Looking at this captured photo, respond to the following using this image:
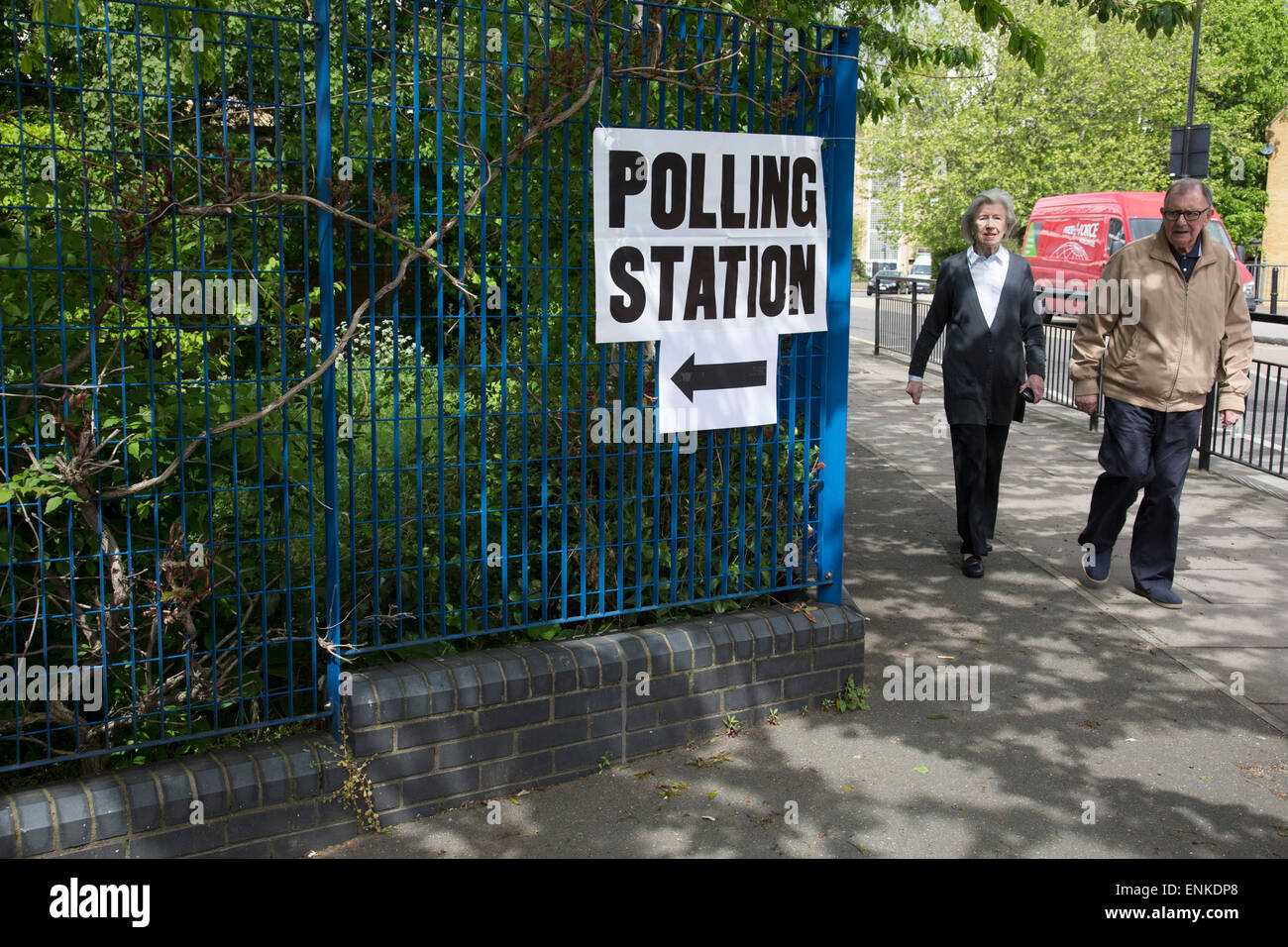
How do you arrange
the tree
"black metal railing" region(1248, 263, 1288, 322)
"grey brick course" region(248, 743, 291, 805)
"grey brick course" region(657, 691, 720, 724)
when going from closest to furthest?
"grey brick course" region(248, 743, 291, 805) < "grey brick course" region(657, 691, 720, 724) < "black metal railing" region(1248, 263, 1288, 322) < the tree

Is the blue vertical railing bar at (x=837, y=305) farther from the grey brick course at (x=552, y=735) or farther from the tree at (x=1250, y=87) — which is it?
the tree at (x=1250, y=87)

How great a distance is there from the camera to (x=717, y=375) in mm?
4926

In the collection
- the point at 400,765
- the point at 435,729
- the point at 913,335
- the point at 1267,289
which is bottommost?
the point at 400,765

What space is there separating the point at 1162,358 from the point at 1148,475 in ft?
1.99

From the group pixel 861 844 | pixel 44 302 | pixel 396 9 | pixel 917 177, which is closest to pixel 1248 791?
pixel 861 844

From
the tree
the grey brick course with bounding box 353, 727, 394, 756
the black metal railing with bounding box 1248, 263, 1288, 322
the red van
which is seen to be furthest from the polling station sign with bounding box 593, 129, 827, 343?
the tree

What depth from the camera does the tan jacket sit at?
6.33 metres

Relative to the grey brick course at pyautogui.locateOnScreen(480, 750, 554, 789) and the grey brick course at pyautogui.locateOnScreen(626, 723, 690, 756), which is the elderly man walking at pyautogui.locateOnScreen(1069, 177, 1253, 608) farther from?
the grey brick course at pyautogui.locateOnScreen(480, 750, 554, 789)

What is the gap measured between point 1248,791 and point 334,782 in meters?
3.17

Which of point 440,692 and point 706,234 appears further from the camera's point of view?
point 706,234

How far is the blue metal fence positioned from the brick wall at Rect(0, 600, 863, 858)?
16cm

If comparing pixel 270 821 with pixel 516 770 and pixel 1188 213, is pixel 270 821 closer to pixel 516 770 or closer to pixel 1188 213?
pixel 516 770

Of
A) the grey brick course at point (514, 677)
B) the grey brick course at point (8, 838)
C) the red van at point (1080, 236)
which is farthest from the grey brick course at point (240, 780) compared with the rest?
the red van at point (1080, 236)

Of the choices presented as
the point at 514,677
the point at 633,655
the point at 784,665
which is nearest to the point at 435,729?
the point at 514,677
